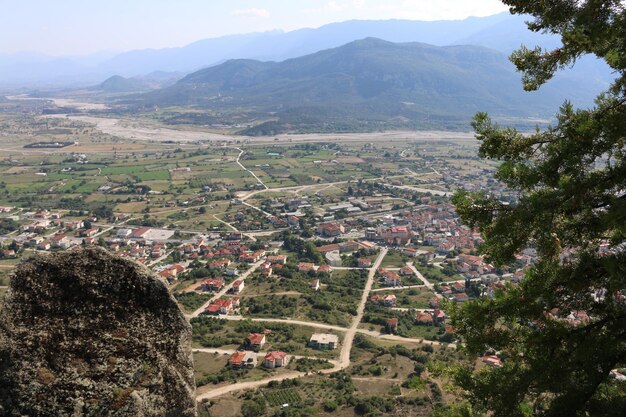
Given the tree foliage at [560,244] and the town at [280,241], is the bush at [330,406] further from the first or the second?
the tree foliage at [560,244]

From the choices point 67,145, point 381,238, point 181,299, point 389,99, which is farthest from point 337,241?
point 389,99

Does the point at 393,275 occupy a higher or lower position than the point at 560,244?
lower

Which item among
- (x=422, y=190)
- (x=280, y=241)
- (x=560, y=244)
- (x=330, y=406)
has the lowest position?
(x=280, y=241)

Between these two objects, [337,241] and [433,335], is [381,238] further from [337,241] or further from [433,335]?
[433,335]

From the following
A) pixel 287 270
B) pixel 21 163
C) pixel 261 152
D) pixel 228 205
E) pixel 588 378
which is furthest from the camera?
pixel 261 152

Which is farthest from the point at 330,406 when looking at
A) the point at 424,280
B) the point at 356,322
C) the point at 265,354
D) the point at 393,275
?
the point at 424,280

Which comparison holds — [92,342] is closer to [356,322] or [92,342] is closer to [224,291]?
[356,322]

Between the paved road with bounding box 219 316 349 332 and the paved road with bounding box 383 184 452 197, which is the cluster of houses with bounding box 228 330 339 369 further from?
the paved road with bounding box 383 184 452 197
